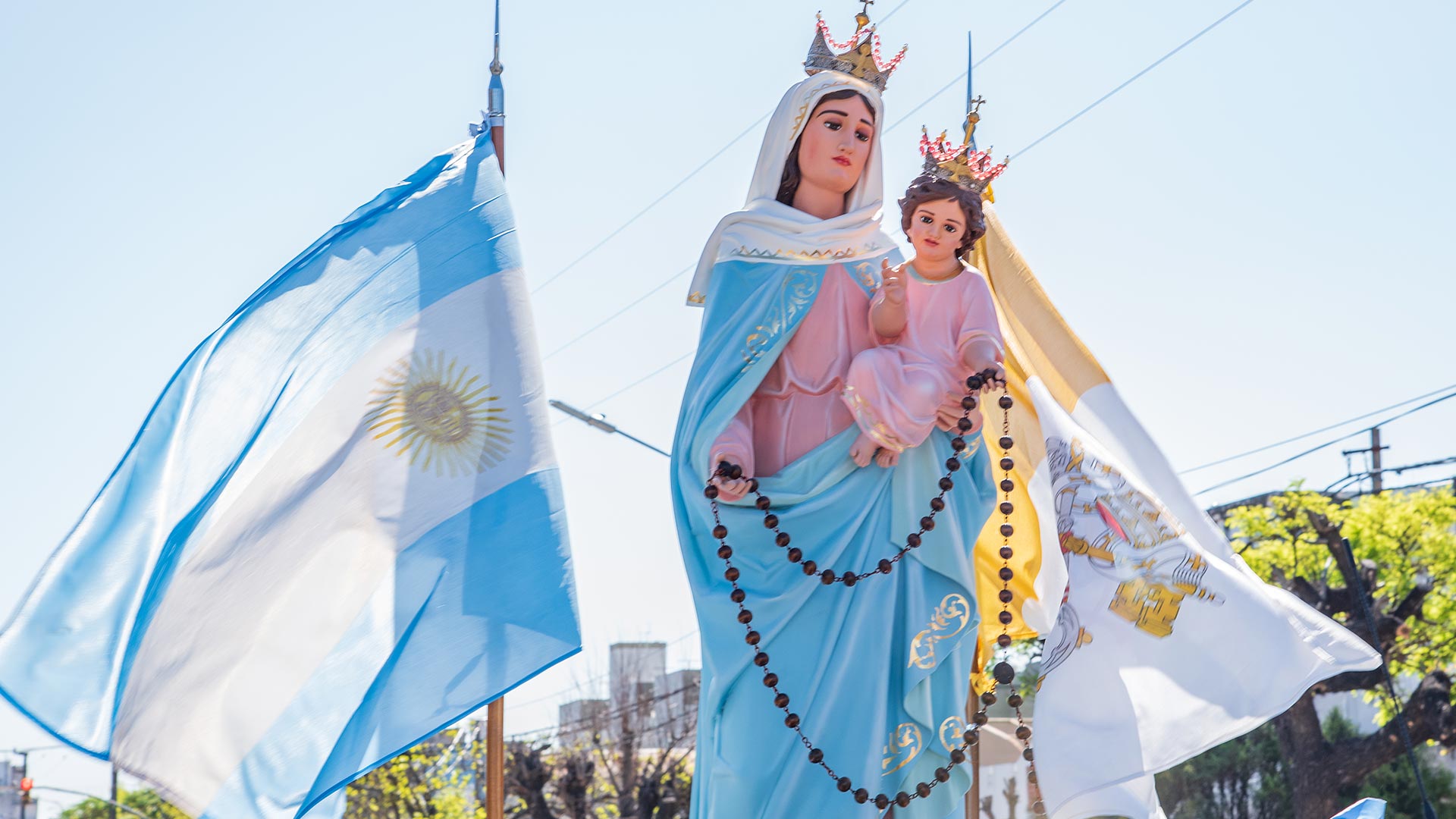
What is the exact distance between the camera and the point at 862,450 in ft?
19.7

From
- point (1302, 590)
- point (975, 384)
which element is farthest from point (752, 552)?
point (1302, 590)

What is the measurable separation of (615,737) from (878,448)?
92.6 ft

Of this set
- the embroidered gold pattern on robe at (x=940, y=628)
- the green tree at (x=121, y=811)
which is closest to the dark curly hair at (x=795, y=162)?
the embroidered gold pattern on robe at (x=940, y=628)

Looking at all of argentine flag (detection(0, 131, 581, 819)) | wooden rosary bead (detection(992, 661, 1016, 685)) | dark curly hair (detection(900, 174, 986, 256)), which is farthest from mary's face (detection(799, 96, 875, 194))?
wooden rosary bead (detection(992, 661, 1016, 685))

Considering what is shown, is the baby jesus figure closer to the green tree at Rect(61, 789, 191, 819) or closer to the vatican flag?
the vatican flag

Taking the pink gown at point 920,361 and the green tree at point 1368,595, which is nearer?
the pink gown at point 920,361

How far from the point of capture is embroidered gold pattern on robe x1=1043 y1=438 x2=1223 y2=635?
6824mm

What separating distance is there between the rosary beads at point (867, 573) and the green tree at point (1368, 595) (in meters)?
12.7

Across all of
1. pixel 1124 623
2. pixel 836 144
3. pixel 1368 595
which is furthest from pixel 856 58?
pixel 1368 595

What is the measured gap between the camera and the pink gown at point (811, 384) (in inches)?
242

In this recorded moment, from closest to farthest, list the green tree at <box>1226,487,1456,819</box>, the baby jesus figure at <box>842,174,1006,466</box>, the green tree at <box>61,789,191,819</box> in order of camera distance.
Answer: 1. the baby jesus figure at <box>842,174,1006,466</box>
2. the green tree at <box>1226,487,1456,819</box>
3. the green tree at <box>61,789,191,819</box>

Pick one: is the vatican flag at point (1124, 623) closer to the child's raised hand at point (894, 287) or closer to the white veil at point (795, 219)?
the white veil at point (795, 219)

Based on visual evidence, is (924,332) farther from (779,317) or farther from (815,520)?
(815,520)

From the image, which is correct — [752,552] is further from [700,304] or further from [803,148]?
[803,148]
